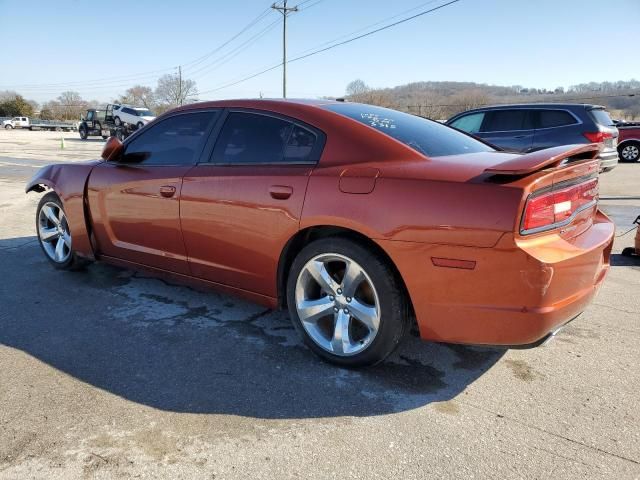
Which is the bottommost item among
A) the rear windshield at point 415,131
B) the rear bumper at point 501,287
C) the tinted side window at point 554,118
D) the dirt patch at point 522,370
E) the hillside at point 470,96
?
the dirt patch at point 522,370

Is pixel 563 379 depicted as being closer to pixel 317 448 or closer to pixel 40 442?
pixel 317 448

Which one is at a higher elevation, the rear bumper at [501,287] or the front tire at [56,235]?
the rear bumper at [501,287]

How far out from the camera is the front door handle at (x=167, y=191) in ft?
11.7

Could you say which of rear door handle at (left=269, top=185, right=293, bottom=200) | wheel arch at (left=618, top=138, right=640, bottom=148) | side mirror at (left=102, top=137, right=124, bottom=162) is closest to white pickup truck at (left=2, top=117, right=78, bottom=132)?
wheel arch at (left=618, top=138, right=640, bottom=148)

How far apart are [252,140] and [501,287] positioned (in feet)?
6.08

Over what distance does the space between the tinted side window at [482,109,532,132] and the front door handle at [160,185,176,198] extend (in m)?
7.59

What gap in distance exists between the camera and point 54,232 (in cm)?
473

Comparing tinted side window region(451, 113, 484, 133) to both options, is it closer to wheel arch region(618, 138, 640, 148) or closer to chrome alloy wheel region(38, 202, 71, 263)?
chrome alloy wheel region(38, 202, 71, 263)

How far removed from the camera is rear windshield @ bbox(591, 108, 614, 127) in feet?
30.6

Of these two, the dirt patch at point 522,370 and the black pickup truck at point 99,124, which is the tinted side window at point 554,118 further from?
the black pickup truck at point 99,124

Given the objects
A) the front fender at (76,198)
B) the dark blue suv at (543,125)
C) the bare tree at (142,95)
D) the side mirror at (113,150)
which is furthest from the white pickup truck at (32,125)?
the side mirror at (113,150)

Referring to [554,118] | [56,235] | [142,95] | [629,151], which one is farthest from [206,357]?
[142,95]

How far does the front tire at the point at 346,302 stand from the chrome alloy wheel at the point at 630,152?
18.4 m

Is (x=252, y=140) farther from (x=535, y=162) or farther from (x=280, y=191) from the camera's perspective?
(x=535, y=162)
